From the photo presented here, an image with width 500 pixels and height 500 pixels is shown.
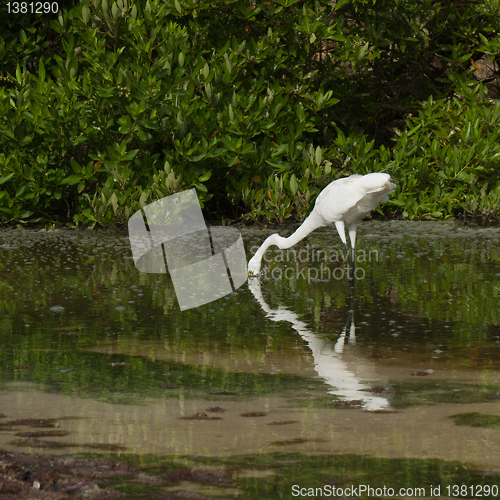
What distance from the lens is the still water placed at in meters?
2.74

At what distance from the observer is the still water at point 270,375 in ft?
8.98

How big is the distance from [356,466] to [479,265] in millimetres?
4960

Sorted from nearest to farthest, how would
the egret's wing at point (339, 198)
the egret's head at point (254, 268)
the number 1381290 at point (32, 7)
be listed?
the egret's wing at point (339, 198)
the egret's head at point (254, 268)
the number 1381290 at point (32, 7)

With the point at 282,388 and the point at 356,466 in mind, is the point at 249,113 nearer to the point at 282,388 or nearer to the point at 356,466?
the point at 282,388

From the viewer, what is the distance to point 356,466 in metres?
2.68

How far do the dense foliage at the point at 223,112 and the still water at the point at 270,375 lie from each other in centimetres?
287

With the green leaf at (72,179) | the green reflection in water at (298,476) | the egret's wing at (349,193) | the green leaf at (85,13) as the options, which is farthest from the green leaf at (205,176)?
the green reflection in water at (298,476)

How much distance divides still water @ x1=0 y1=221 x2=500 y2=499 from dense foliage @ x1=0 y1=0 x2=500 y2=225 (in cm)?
287

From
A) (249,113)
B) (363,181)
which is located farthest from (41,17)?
(363,181)

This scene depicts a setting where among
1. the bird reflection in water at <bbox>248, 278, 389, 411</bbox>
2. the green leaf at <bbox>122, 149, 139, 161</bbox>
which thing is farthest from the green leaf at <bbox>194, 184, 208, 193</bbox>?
the bird reflection in water at <bbox>248, 278, 389, 411</bbox>

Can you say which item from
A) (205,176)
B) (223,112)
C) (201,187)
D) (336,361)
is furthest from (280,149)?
(336,361)

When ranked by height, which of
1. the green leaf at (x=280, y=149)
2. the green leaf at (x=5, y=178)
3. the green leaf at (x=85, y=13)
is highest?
the green leaf at (x=85, y=13)

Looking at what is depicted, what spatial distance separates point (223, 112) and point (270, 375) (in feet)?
21.1

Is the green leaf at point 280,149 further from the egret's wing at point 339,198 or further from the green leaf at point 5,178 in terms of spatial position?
the green leaf at point 5,178
